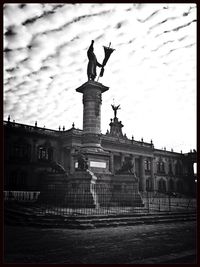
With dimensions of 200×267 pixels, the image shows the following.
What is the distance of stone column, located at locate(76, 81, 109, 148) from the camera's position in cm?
1920

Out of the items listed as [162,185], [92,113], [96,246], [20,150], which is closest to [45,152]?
[20,150]

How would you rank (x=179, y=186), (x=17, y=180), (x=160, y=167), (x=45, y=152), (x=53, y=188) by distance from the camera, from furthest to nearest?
(x=179, y=186), (x=160, y=167), (x=45, y=152), (x=17, y=180), (x=53, y=188)

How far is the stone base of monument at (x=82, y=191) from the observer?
15297 millimetres

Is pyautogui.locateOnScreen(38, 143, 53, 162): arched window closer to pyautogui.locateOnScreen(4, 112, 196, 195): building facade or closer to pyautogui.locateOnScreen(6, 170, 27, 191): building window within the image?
pyautogui.locateOnScreen(4, 112, 196, 195): building facade

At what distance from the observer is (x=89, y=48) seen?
20.5 meters

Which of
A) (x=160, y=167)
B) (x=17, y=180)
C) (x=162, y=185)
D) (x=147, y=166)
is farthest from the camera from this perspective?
(x=160, y=167)

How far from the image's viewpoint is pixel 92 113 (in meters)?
19.6

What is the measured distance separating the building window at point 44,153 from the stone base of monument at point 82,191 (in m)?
28.4

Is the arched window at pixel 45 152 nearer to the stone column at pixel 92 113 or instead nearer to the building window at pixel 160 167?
the stone column at pixel 92 113

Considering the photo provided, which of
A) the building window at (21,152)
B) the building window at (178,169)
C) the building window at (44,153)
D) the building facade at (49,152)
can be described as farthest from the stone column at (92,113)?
the building window at (178,169)

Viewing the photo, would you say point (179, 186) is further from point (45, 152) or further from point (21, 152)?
point (21, 152)

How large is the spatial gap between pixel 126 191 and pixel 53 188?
507 cm

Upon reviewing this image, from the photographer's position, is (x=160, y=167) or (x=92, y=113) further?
(x=160, y=167)

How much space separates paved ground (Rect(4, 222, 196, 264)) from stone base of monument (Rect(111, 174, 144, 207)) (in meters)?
7.40
